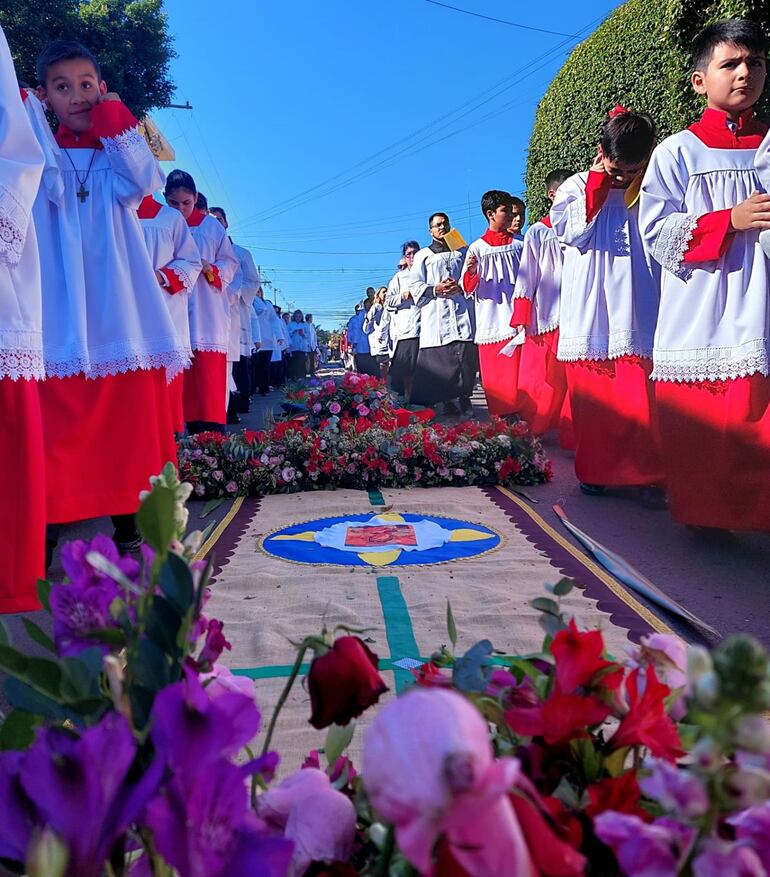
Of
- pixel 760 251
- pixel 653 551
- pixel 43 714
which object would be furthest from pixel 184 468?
pixel 43 714

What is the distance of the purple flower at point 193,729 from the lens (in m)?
0.48

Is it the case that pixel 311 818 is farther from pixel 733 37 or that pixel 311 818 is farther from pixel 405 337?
pixel 405 337

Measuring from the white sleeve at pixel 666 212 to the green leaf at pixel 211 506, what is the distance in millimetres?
2684

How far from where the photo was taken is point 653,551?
367 centimetres

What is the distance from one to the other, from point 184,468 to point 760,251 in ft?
11.1

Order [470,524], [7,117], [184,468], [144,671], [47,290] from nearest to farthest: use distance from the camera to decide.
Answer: [144,671]
[7,117]
[47,290]
[470,524]
[184,468]

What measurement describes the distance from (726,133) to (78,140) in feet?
8.83

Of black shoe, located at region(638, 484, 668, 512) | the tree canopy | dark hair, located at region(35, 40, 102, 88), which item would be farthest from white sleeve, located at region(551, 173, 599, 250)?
the tree canopy

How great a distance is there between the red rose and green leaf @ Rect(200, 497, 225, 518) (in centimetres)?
414

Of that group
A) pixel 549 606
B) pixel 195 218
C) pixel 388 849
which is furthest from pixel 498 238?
pixel 388 849

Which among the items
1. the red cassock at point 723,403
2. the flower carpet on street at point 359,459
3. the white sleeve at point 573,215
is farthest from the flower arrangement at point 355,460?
the red cassock at point 723,403

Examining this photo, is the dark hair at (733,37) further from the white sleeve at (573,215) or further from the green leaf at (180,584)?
the green leaf at (180,584)

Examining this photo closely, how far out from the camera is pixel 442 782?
1.26ft

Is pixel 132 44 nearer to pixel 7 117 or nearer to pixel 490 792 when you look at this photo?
pixel 7 117
